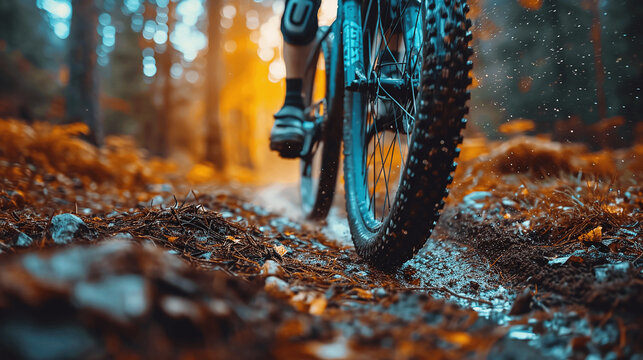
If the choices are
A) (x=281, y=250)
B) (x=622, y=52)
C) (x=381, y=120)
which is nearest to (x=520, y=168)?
(x=381, y=120)

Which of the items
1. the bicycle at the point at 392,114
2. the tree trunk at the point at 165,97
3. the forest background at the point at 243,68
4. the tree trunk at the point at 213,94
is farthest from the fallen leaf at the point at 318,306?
the tree trunk at the point at 165,97

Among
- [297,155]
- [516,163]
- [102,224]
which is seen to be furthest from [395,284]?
[516,163]

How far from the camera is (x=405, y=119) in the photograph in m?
1.60

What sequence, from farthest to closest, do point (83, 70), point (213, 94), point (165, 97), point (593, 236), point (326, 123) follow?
point (165, 97), point (213, 94), point (83, 70), point (326, 123), point (593, 236)

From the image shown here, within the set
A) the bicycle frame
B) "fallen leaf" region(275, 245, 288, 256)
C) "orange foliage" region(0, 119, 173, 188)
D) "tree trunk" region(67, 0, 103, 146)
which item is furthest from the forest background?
"fallen leaf" region(275, 245, 288, 256)

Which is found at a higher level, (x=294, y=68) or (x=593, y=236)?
(x=294, y=68)

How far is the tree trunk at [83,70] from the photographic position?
5.30 meters

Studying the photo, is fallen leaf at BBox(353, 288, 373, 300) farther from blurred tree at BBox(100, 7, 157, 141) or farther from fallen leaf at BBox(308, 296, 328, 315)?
blurred tree at BBox(100, 7, 157, 141)

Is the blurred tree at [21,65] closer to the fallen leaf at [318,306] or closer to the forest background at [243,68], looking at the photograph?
the forest background at [243,68]

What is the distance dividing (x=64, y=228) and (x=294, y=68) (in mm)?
1812

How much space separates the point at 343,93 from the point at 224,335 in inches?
72.7

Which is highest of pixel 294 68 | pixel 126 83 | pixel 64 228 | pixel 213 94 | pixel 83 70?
pixel 126 83

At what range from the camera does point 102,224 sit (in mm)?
1560

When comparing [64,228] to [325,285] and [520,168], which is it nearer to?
[325,285]
